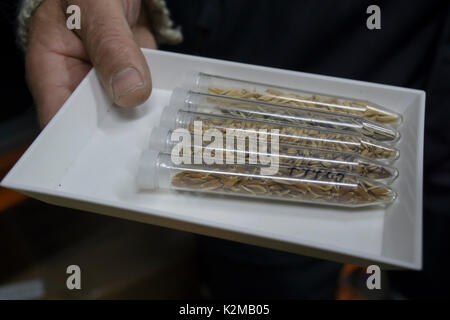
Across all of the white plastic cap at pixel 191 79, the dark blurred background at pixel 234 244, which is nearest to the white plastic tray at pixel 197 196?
the white plastic cap at pixel 191 79

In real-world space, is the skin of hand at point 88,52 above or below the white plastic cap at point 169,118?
above

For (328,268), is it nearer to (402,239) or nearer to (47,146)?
(402,239)

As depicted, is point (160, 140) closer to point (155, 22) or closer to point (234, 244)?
point (155, 22)

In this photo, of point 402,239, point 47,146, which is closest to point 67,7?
point 47,146

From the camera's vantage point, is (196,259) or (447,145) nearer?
(447,145)

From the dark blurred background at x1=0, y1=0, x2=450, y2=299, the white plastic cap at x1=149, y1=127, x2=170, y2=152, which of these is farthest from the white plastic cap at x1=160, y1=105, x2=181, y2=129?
the dark blurred background at x1=0, y1=0, x2=450, y2=299

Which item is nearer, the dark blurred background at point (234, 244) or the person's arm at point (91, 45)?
the person's arm at point (91, 45)

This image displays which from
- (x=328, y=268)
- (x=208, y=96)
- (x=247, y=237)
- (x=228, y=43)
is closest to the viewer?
(x=247, y=237)

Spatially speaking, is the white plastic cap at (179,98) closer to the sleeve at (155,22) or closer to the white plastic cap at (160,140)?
the white plastic cap at (160,140)
